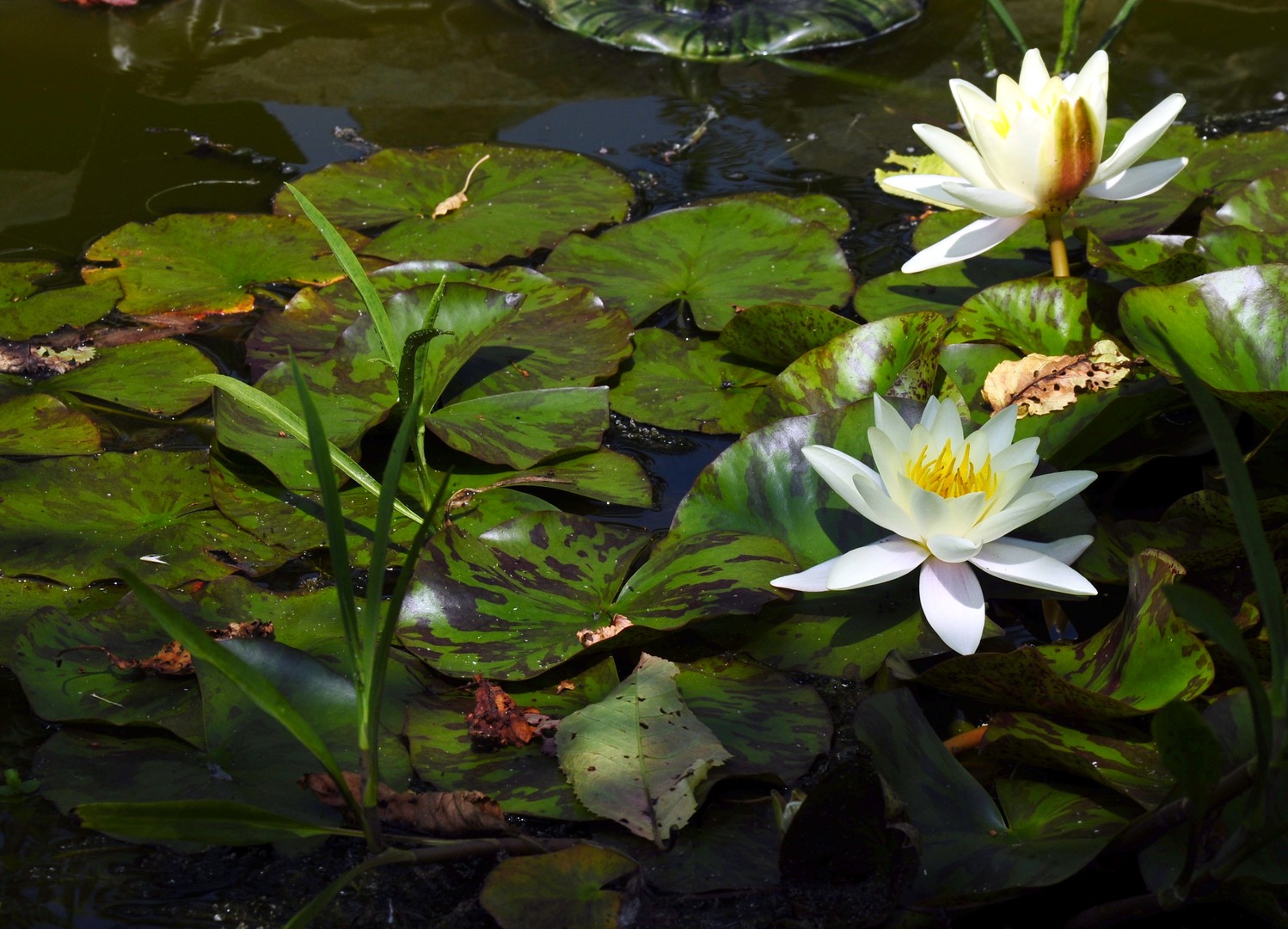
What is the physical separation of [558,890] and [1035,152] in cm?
125

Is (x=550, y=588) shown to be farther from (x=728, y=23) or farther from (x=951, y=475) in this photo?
(x=728, y=23)

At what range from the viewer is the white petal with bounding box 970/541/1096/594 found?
1182mm

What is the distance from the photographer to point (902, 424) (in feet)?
4.08

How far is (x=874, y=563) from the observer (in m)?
1.22

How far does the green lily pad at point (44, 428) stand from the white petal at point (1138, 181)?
1.69 metres

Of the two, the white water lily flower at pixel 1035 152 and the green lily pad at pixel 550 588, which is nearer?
the green lily pad at pixel 550 588

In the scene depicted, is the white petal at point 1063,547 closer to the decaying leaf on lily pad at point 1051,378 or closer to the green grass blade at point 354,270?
the decaying leaf on lily pad at point 1051,378

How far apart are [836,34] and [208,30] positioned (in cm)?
192

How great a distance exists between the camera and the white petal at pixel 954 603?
1.18 m

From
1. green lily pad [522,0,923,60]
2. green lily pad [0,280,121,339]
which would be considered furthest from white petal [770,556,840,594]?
green lily pad [522,0,923,60]

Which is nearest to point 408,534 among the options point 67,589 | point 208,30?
point 67,589

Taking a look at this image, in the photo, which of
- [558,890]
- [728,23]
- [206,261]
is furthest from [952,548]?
[728,23]

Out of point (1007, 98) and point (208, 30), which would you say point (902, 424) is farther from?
point (208, 30)

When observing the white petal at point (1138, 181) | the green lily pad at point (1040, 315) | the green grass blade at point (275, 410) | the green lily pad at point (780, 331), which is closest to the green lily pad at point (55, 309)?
the green grass blade at point (275, 410)
